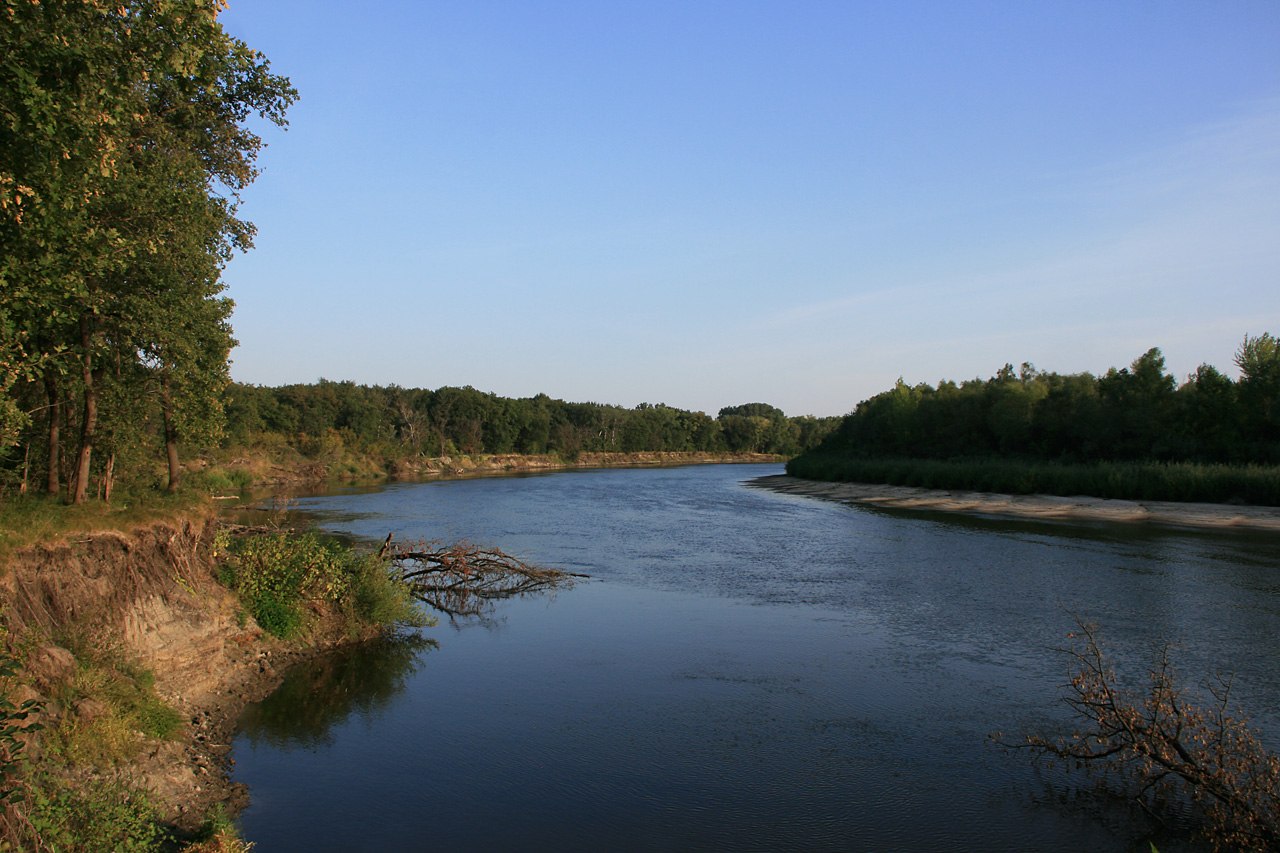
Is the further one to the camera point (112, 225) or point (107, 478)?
point (107, 478)

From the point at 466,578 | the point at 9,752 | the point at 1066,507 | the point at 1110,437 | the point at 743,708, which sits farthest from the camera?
the point at 1110,437

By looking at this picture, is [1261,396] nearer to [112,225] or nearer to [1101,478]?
[1101,478]

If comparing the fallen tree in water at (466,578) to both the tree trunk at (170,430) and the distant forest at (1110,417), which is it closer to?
the tree trunk at (170,430)

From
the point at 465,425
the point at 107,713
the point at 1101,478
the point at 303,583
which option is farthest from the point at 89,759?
the point at 465,425

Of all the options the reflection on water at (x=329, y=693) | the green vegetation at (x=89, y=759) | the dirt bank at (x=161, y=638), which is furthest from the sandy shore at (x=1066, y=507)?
the green vegetation at (x=89, y=759)

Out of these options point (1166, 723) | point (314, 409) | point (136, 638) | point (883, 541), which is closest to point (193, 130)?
point (136, 638)

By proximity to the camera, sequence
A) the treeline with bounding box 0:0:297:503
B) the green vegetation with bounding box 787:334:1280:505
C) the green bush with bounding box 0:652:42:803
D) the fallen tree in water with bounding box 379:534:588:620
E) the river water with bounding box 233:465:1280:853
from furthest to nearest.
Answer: the green vegetation with bounding box 787:334:1280:505 < the fallen tree in water with bounding box 379:534:588:620 < the river water with bounding box 233:465:1280:853 < the treeline with bounding box 0:0:297:503 < the green bush with bounding box 0:652:42:803

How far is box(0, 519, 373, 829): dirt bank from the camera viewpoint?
8734 millimetres

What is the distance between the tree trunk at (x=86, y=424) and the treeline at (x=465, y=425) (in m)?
35.4

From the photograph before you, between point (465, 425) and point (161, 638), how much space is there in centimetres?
9578

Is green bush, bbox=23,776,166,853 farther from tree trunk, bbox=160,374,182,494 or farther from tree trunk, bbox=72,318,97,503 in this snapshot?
Result: tree trunk, bbox=160,374,182,494

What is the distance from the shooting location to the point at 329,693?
538 inches

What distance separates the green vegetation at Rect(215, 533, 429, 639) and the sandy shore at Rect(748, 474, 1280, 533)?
1378 inches

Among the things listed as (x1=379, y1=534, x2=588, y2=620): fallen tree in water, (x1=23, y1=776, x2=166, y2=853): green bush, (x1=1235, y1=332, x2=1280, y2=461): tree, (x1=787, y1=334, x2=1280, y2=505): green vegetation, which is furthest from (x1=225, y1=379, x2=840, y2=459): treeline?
(x1=1235, y1=332, x2=1280, y2=461): tree
